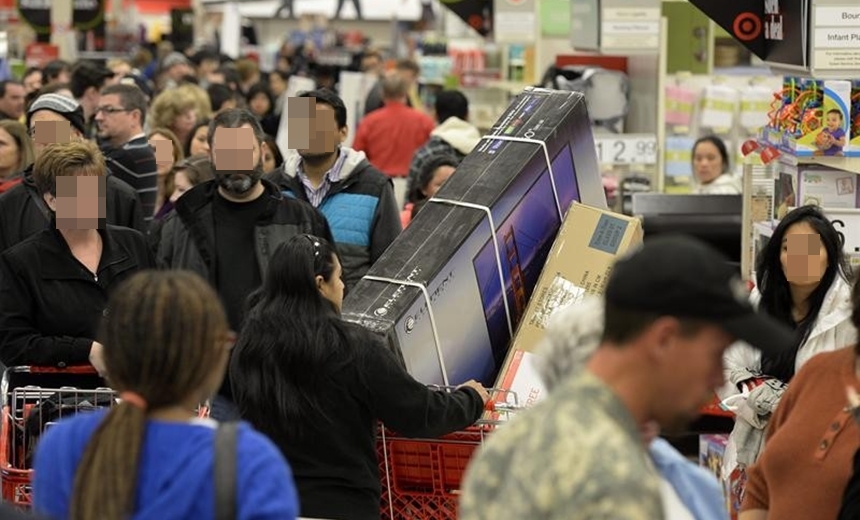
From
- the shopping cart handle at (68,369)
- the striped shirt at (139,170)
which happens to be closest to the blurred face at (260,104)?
the striped shirt at (139,170)

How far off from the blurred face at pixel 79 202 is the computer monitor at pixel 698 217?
4.40 metres

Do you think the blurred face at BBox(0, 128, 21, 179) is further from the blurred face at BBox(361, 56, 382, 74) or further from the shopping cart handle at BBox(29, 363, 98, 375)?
the blurred face at BBox(361, 56, 382, 74)

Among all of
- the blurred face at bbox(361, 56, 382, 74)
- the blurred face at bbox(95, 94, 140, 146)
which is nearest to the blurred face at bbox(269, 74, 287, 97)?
the blurred face at bbox(361, 56, 382, 74)

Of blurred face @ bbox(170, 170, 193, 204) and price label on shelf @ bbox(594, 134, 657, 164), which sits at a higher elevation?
blurred face @ bbox(170, 170, 193, 204)

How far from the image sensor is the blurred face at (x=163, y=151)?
9.10 metres

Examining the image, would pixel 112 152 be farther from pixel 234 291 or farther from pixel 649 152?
pixel 649 152

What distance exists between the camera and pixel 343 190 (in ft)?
22.6

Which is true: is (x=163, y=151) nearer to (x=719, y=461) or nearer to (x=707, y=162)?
(x=707, y=162)

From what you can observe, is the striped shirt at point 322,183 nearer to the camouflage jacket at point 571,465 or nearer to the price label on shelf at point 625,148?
the camouflage jacket at point 571,465

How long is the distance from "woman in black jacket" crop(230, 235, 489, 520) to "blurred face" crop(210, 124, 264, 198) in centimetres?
151

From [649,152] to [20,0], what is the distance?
557 inches

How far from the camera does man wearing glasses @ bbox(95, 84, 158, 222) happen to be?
812cm

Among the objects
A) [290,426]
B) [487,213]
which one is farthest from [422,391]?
[487,213]

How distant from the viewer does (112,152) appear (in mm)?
8297
